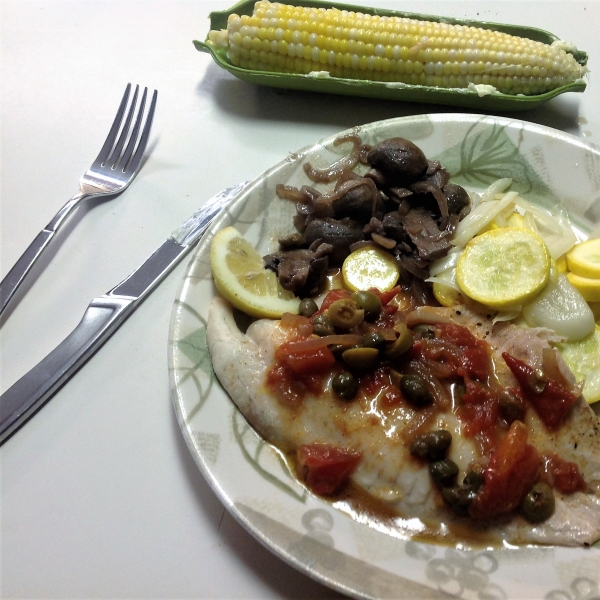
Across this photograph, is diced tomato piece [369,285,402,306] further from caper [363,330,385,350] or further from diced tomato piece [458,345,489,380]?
diced tomato piece [458,345,489,380]

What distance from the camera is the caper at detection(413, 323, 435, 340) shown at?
2.57 metres

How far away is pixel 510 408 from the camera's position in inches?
90.7

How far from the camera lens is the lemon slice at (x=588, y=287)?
2.64 m

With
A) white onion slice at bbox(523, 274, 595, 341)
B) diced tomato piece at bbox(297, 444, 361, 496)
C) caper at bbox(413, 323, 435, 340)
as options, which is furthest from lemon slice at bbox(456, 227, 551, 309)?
diced tomato piece at bbox(297, 444, 361, 496)

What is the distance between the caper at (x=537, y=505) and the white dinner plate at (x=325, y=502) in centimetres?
13

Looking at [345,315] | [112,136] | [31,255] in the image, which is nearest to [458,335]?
[345,315]

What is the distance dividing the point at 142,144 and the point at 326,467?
2.78 metres

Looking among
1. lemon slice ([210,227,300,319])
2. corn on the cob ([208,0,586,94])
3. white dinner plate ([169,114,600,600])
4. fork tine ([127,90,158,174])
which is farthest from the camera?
fork tine ([127,90,158,174])

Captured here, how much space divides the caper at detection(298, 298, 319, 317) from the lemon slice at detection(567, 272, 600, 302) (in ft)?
4.68

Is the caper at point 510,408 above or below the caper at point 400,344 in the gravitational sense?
below

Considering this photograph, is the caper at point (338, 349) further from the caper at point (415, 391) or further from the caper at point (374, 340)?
the caper at point (415, 391)

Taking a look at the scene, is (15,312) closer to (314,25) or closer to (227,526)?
(227,526)

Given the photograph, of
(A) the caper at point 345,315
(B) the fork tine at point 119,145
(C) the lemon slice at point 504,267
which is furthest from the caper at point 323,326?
(B) the fork tine at point 119,145

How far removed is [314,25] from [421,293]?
6.91 feet
